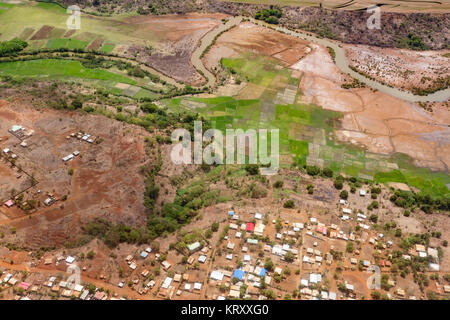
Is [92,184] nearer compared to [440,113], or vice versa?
[92,184]

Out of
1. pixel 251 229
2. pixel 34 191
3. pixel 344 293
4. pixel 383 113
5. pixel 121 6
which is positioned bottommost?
pixel 344 293

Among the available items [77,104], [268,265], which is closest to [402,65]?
[268,265]

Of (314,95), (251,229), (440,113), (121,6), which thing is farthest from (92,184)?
(121,6)

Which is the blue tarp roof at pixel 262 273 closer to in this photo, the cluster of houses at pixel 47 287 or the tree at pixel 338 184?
the cluster of houses at pixel 47 287

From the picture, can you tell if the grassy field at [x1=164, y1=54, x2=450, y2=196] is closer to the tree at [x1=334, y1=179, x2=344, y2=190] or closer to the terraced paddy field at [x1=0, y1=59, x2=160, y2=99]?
the tree at [x1=334, y1=179, x2=344, y2=190]

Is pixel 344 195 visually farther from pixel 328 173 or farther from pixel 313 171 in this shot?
pixel 313 171

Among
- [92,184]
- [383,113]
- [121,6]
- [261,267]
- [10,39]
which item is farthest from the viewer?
[121,6]

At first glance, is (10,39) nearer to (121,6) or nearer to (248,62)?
(121,6)
